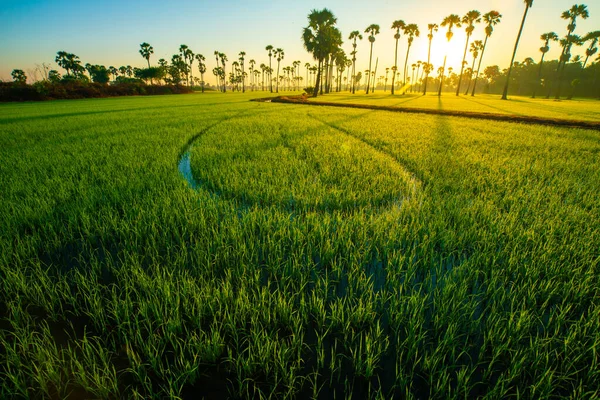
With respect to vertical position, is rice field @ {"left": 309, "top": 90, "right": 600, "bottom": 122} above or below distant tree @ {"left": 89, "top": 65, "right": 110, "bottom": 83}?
below

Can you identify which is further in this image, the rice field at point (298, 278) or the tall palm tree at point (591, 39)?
the tall palm tree at point (591, 39)

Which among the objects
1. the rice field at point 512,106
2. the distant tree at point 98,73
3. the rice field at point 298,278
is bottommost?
the rice field at point 298,278

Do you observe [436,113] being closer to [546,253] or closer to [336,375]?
[546,253]

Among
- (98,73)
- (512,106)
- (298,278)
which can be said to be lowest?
(298,278)

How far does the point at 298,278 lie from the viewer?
2.70 meters

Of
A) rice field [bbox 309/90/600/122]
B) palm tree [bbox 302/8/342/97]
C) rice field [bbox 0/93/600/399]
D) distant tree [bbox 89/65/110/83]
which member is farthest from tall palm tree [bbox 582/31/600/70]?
distant tree [bbox 89/65/110/83]

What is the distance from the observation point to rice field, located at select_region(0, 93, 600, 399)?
1.68 m

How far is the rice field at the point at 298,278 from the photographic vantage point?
5.52 ft

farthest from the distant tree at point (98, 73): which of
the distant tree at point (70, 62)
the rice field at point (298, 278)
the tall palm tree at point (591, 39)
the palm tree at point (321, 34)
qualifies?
the tall palm tree at point (591, 39)

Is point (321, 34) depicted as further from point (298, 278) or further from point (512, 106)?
point (298, 278)

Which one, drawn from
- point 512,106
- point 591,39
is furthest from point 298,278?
point 591,39

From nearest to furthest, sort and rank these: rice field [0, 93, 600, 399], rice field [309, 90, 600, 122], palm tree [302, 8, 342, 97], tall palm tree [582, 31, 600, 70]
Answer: rice field [0, 93, 600, 399] → rice field [309, 90, 600, 122] → palm tree [302, 8, 342, 97] → tall palm tree [582, 31, 600, 70]

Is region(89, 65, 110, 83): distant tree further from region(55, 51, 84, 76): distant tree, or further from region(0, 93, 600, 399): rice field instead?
region(0, 93, 600, 399): rice field

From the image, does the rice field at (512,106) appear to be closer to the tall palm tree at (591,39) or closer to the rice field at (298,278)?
Answer: the rice field at (298,278)
